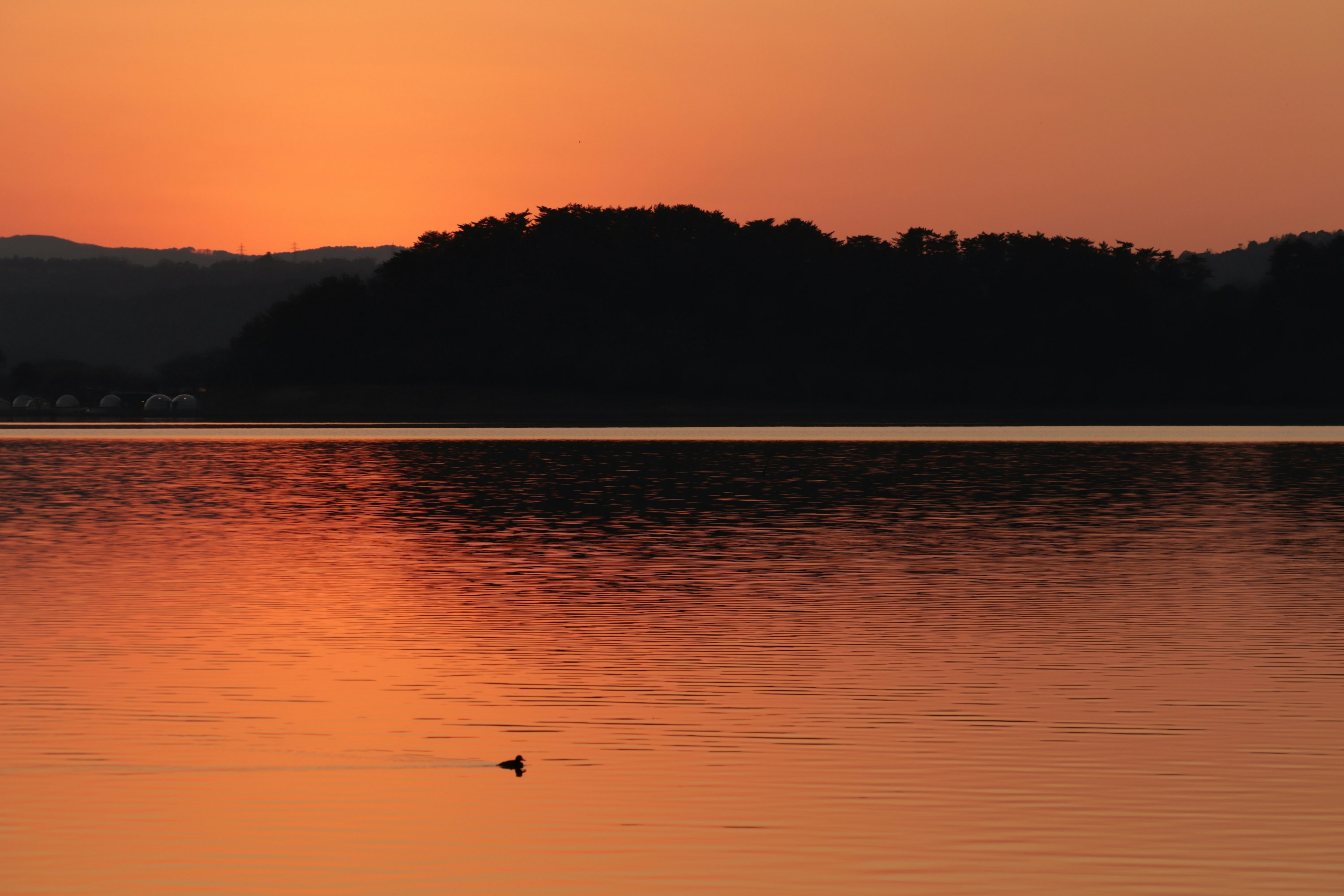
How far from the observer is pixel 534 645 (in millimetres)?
22781

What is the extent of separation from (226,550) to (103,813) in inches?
862

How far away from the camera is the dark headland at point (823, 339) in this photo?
177250 millimetres

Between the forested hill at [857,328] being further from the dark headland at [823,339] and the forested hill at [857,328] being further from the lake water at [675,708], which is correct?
the lake water at [675,708]

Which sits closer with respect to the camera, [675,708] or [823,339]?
[675,708]

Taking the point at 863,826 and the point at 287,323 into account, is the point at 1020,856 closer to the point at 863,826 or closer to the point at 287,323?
the point at 863,826

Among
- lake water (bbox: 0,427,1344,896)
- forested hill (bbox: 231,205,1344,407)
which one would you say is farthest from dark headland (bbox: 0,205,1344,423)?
lake water (bbox: 0,427,1344,896)

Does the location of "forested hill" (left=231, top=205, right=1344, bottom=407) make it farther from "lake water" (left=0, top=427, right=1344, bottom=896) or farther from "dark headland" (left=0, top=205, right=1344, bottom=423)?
"lake water" (left=0, top=427, right=1344, bottom=896)

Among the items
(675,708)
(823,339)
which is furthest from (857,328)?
(675,708)

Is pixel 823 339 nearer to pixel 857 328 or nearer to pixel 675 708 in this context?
pixel 857 328

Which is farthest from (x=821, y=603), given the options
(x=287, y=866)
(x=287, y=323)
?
(x=287, y=323)

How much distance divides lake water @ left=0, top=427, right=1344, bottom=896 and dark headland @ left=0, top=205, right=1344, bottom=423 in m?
132

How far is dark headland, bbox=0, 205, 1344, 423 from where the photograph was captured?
6978 inches

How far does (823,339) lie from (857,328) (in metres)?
4.80

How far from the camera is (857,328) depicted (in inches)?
7421
